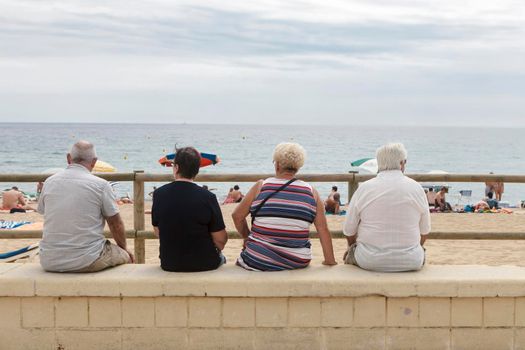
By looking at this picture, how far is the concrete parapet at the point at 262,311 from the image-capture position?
165 inches

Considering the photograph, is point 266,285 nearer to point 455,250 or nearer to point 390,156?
point 390,156

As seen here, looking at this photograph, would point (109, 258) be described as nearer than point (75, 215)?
No

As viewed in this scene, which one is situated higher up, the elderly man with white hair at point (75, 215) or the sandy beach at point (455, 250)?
the elderly man with white hair at point (75, 215)

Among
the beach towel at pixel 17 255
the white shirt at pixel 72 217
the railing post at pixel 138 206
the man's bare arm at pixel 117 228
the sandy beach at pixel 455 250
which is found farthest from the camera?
the sandy beach at pixel 455 250

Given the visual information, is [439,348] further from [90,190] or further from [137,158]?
[137,158]

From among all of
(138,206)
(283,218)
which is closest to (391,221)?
(283,218)

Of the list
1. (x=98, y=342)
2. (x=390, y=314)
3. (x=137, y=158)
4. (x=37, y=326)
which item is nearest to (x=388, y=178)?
(x=390, y=314)

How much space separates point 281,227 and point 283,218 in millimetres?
58

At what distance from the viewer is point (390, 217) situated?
4.26m

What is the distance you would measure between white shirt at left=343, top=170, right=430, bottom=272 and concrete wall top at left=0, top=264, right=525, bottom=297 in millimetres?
99

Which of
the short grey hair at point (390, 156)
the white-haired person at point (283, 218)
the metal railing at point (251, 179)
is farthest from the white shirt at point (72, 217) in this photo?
the short grey hair at point (390, 156)

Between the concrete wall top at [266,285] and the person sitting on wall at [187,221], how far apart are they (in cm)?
10

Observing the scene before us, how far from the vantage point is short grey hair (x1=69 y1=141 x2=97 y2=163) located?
4.35 meters

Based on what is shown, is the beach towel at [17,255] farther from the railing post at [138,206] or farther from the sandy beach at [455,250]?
the sandy beach at [455,250]
